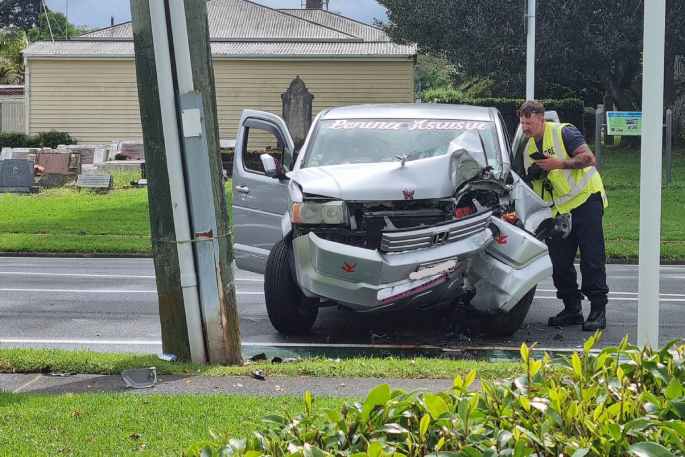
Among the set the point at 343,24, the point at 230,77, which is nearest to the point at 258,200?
the point at 230,77

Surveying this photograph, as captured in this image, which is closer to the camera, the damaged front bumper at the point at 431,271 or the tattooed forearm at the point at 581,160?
the damaged front bumper at the point at 431,271

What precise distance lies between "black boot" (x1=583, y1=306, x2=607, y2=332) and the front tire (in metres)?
2.38

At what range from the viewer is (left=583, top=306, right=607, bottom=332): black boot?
31.0ft

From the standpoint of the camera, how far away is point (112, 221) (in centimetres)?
2020

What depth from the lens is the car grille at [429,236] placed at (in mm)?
8289

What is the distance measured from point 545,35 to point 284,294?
85.3 ft

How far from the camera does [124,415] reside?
555 cm

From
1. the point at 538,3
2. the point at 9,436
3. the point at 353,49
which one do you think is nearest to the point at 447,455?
the point at 9,436

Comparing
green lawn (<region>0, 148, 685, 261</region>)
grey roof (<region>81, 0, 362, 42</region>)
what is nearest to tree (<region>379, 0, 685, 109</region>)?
grey roof (<region>81, 0, 362, 42</region>)

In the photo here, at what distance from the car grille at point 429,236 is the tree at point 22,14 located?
84.5m

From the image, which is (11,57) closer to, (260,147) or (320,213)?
(260,147)

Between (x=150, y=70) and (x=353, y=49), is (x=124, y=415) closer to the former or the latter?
(x=150, y=70)

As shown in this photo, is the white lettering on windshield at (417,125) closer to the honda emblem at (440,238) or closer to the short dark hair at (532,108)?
the short dark hair at (532,108)

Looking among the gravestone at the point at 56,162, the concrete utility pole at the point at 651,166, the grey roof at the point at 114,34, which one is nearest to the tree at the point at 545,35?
the grey roof at the point at 114,34
